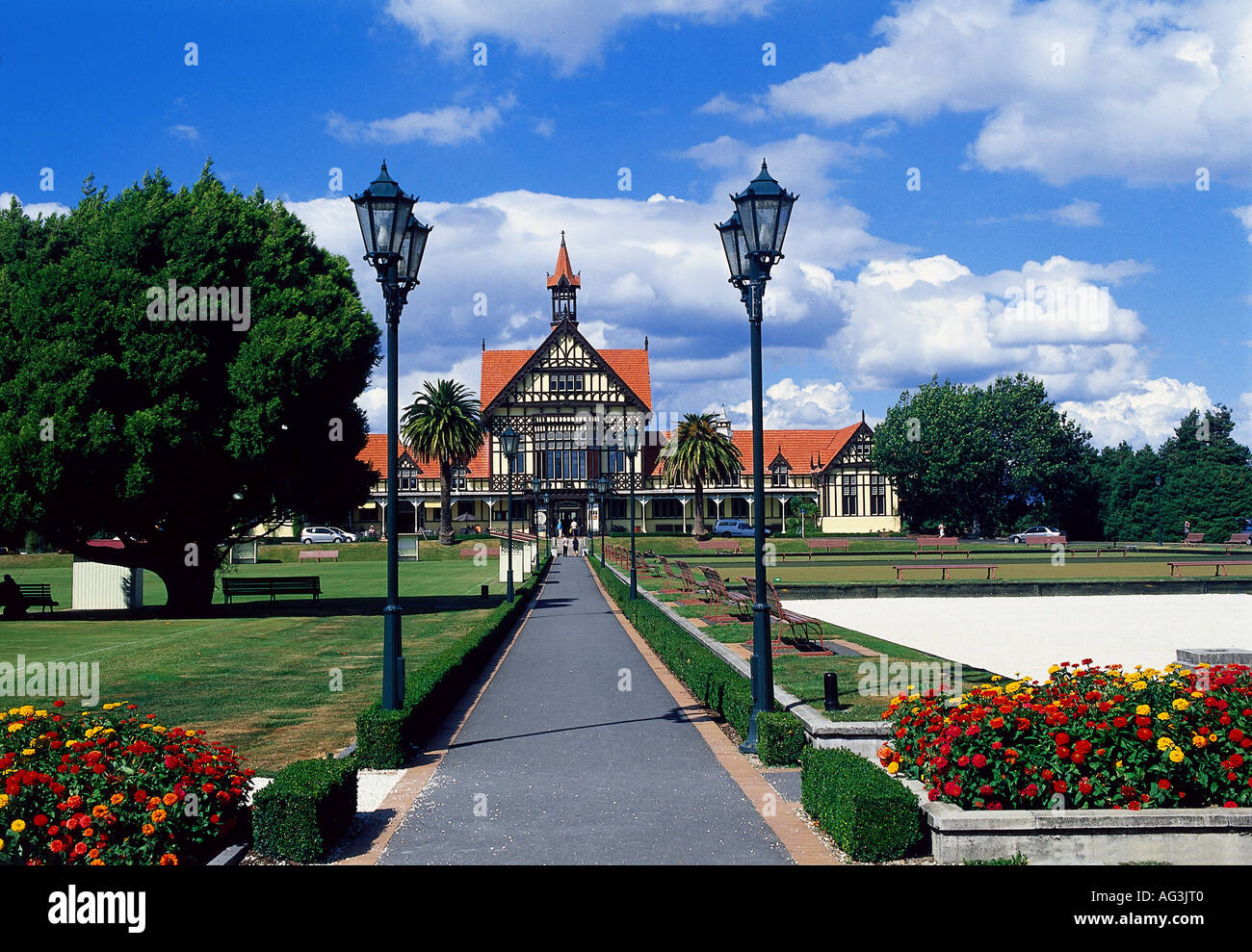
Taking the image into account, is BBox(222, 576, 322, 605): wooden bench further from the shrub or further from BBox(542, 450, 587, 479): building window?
BBox(542, 450, 587, 479): building window

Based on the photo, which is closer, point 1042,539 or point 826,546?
point 826,546

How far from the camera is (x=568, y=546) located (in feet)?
234

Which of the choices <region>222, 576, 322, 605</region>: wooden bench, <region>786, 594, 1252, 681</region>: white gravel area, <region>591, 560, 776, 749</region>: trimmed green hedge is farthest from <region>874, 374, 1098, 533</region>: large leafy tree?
<region>591, 560, 776, 749</region>: trimmed green hedge

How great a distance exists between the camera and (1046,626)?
20188 millimetres

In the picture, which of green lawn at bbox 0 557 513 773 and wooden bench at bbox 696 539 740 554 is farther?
wooden bench at bbox 696 539 740 554

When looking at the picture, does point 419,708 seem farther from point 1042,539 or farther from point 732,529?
point 1042,539

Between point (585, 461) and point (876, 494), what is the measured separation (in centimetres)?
2510

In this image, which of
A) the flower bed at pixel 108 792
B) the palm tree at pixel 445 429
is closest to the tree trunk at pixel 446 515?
the palm tree at pixel 445 429

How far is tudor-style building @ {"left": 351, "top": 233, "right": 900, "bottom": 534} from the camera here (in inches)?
2847

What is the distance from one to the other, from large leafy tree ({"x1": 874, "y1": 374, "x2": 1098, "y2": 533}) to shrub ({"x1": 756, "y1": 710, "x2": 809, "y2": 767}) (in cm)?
7118

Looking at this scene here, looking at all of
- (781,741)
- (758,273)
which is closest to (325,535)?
(758,273)

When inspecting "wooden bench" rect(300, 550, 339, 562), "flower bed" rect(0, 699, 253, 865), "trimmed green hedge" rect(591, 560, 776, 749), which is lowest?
"wooden bench" rect(300, 550, 339, 562)

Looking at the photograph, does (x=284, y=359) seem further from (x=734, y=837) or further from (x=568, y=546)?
(x=568, y=546)

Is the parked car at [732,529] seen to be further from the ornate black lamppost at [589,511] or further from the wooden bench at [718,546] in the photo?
the ornate black lamppost at [589,511]
